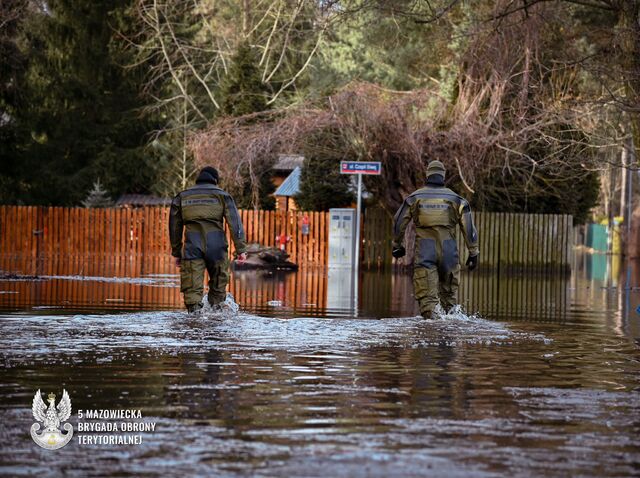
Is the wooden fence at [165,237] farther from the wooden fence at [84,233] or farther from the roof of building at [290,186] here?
the roof of building at [290,186]

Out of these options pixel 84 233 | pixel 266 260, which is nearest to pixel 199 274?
pixel 266 260

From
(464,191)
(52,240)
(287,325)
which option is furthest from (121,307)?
(52,240)

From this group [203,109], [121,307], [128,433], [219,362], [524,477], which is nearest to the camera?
[524,477]

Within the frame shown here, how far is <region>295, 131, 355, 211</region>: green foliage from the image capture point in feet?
122

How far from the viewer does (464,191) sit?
35188mm

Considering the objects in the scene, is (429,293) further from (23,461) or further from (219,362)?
(23,461)

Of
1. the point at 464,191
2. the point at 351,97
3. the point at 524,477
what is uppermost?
the point at 351,97

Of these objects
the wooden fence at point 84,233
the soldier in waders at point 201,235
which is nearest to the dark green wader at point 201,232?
the soldier in waders at point 201,235

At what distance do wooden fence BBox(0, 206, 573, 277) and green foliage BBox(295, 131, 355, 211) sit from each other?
1627 mm

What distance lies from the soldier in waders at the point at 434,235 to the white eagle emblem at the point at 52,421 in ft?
25.2

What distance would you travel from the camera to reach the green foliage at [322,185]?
3704 centimetres

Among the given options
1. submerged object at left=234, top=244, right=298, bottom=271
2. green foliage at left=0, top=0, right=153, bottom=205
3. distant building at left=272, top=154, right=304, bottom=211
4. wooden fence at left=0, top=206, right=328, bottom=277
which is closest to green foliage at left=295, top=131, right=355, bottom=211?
distant building at left=272, top=154, right=304, bottom=211

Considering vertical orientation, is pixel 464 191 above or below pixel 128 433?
above

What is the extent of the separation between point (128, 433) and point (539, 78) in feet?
93.7
